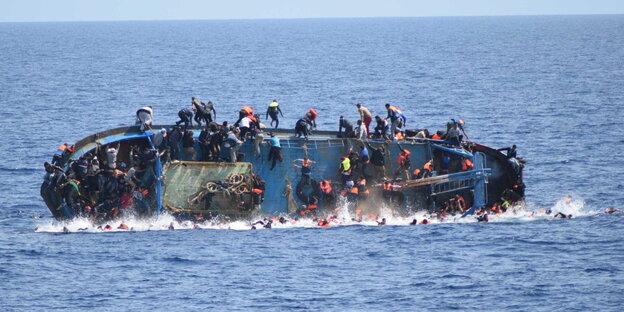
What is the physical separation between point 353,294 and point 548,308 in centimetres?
1042

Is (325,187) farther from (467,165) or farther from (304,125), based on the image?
(467,165)

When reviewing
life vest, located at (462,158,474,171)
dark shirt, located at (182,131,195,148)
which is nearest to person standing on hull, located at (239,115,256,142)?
dark shirt, located at (182,131,195,148)

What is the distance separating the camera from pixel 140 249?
2694 inches

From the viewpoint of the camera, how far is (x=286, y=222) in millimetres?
74062

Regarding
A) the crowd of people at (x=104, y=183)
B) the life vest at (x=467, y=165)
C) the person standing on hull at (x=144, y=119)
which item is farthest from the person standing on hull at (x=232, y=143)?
the life vest at (x=467, y=165)

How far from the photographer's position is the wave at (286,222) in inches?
2854

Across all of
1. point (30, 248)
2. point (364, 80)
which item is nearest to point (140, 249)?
point (30, 248)

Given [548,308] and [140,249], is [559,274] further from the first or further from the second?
[140,249]

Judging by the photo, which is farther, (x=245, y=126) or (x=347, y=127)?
(x=347, y=127)

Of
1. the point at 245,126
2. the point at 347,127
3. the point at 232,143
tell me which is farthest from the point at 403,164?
the point at 232,143

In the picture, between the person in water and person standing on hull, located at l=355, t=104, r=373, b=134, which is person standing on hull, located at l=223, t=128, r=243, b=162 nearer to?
person standing on hull, located at l=355, t=104, r=373, b=134

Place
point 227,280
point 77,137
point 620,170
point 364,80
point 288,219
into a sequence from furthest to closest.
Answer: point 364,80 < point 77,137 < point 620,170 < point 288,219 < point 227,280

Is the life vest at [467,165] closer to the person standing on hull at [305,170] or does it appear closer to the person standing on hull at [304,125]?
the person standing on hull at [305,170]

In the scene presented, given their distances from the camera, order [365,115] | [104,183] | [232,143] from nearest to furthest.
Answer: [104,183]
[232,143]
[365,115]
